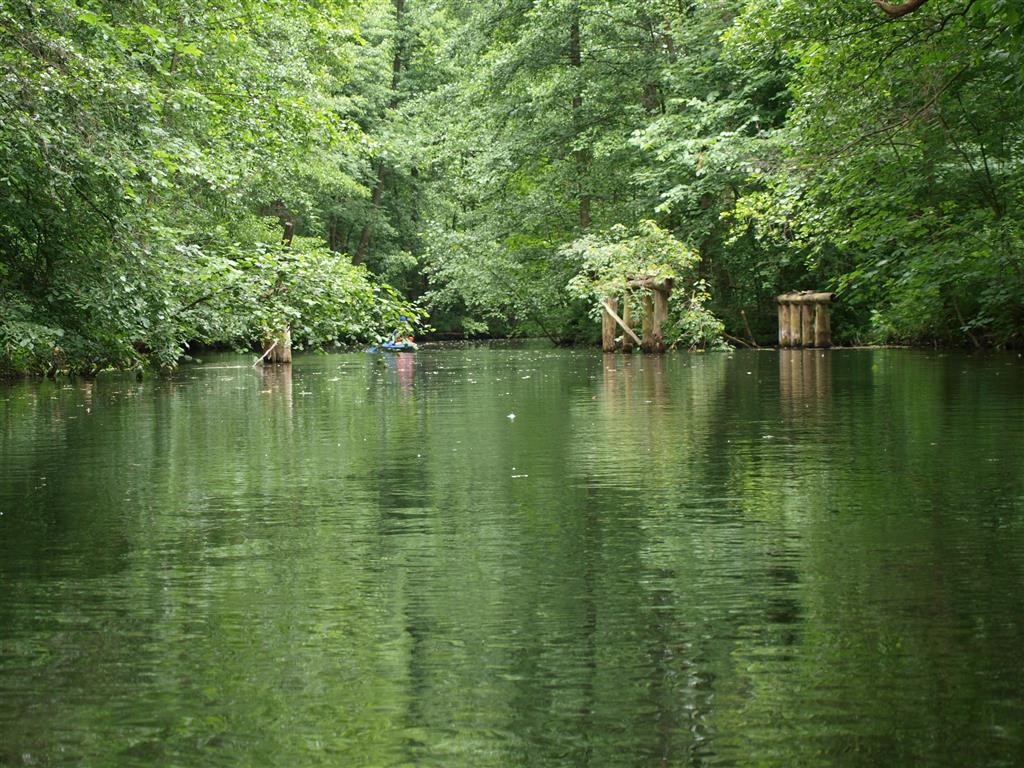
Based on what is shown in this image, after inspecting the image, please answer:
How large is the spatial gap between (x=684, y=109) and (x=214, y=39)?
1829 cm

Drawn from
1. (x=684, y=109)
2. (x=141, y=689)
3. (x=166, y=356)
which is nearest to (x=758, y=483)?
(x=141, y=689)

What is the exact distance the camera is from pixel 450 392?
1830 centimetres

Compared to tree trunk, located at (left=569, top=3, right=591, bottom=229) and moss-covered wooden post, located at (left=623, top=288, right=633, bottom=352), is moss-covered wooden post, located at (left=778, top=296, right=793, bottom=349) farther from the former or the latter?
tree trunk, located at (left=569, top=3, right=591, bottom=229)

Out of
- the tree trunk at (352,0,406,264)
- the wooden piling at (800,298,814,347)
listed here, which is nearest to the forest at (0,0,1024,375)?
the wooden piling at (800,298,814,347)

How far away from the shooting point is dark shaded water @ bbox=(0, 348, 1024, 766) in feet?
10.2

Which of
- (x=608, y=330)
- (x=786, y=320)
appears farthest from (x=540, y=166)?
(x=786, y=320)

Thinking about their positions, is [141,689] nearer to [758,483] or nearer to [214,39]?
[758,483]

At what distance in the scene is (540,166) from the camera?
1667 inches

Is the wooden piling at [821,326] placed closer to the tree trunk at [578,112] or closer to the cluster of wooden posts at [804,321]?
the cluster of wooden posts at [804,321]

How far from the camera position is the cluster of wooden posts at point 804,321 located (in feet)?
114

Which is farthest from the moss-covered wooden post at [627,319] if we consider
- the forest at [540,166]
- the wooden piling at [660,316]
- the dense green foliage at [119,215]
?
the dense green foliage at [119,215]

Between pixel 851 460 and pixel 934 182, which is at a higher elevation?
pixel 934 182

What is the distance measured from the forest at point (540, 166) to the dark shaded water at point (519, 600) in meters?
4.96

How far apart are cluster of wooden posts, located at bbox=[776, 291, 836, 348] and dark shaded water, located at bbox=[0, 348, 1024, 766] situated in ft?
80.6
